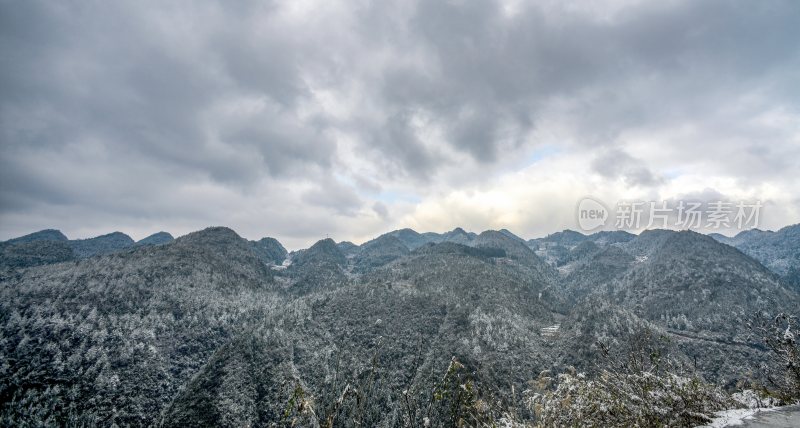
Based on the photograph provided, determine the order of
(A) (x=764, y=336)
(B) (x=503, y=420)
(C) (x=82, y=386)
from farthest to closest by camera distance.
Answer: (C) (x=82, y=386)
(A) (x=764, y=336)
(B) (x=503, y=420)

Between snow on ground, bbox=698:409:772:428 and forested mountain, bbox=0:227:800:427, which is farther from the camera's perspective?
forested mountain, bbox=0:227:800:427

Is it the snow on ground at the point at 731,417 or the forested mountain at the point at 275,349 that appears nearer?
the snow on ground at the point at 731,417

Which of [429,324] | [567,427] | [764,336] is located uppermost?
[764,336]

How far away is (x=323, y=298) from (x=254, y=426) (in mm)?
85944

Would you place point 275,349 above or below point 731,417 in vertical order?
below

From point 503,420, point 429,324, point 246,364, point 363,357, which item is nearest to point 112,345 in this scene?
point 246,364

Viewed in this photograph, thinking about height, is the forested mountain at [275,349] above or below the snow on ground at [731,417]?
below

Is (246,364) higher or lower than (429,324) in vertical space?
lower

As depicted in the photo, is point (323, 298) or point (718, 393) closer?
point (718, 393)

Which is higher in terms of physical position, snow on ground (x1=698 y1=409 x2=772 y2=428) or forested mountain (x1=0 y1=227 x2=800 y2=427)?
snow on ground (x1=698 y1=409 x2=772 y2=428)

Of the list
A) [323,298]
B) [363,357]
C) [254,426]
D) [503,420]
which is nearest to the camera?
[503,420]

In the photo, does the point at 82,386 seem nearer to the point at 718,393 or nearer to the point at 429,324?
the point at 429,324

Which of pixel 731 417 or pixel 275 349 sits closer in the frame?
pixel 731 417

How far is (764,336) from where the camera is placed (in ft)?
44.1
